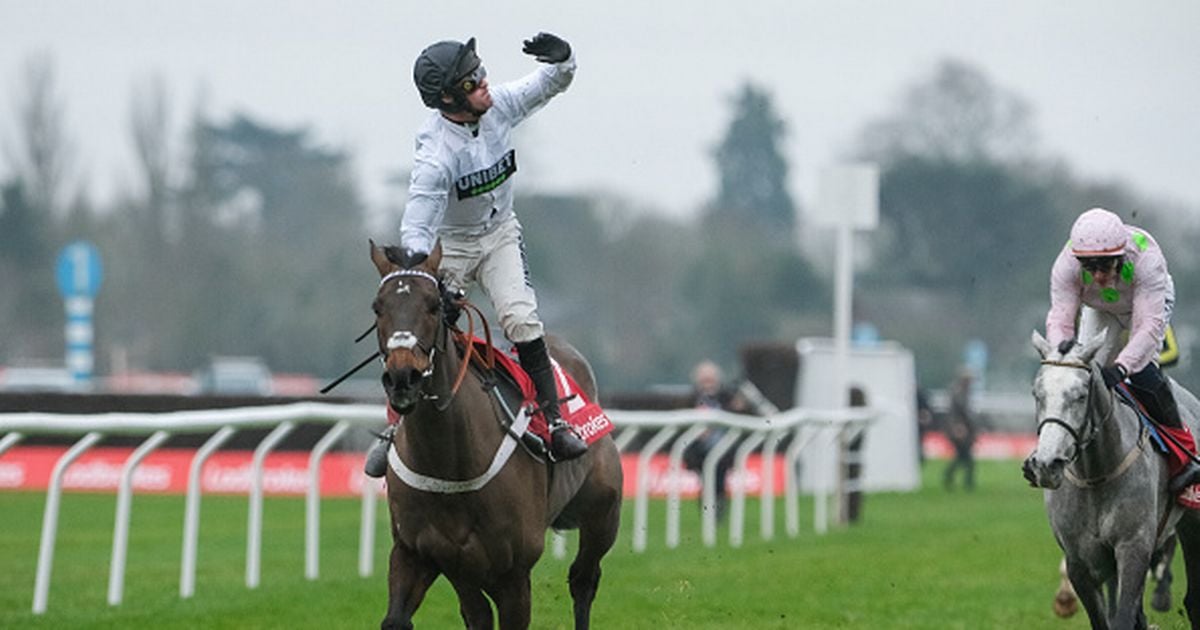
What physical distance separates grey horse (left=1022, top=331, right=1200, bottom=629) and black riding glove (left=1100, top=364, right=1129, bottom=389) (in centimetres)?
4

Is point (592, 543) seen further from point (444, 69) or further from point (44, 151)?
point (44, 151)

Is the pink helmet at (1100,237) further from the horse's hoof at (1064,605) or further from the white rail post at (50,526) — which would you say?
the white rail post at (50,526)

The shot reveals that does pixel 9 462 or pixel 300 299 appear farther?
pixel 300 299

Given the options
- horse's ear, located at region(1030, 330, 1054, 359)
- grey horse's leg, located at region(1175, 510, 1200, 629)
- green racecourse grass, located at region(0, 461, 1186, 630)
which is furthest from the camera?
green racecourse grass, located at region(0, 461, 1186, 630)

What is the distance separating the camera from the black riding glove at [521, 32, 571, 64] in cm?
750

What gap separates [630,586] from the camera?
437 inches

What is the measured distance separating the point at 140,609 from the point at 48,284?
137 feet

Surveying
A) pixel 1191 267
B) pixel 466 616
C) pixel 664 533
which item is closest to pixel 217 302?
pixel 1191 267

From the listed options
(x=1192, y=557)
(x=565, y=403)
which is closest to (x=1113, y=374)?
(x=1192, y=557)

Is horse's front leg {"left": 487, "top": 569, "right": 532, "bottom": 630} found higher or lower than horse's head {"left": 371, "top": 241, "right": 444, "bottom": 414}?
lower

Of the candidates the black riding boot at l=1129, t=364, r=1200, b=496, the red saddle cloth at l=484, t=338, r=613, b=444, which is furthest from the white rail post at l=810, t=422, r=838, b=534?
the red saddle cloth at l=484, t=338, r=613, b=444

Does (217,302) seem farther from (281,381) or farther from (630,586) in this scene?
(630,586)

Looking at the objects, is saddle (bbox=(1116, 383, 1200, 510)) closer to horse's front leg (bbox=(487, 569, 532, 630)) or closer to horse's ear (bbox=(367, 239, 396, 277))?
horse's front leg (bbox=(487, 569, 532, 630))

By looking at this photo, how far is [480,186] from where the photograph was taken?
7.16 meters
